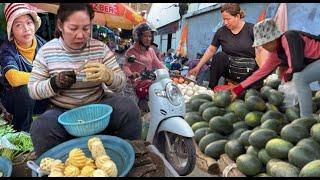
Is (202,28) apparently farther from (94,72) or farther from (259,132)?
(94,72)

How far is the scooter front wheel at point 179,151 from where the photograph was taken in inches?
143

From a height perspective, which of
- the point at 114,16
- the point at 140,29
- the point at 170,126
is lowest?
the point at 170,126

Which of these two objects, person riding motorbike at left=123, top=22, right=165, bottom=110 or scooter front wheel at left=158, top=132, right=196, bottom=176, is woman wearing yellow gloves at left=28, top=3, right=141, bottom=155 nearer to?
scooter front wheel at left=158, top=132, right=196, bottom=176

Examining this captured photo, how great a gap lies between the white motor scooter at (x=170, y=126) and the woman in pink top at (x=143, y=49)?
147cm

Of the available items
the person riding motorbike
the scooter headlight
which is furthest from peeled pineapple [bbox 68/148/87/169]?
the person riding motorbike

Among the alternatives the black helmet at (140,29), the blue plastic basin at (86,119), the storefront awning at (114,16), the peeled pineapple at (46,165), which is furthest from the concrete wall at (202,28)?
the peeled pineapple at (46,165)

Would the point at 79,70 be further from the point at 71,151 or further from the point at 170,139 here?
the point at 170,139

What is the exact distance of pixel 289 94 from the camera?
4.09 metres

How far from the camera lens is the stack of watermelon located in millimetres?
3029

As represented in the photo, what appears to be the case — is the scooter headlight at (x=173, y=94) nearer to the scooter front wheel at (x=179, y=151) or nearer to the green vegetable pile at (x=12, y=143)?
the scooter front wheel at (x=179, y=151)

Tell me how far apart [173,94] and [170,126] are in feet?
1.18

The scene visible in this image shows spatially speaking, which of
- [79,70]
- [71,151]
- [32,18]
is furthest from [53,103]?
[32,18]

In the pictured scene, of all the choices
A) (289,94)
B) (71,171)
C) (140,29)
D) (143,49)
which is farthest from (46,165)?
(143,49)

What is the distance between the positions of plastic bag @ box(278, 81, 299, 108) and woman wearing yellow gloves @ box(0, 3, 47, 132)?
9.13ft
